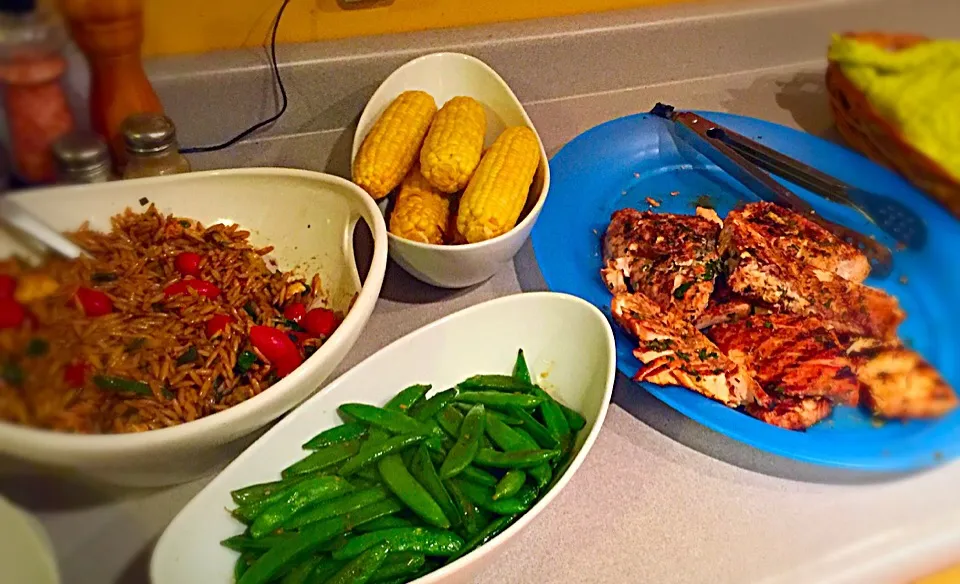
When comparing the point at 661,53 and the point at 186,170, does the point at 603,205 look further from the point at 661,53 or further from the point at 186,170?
the point at 186,170

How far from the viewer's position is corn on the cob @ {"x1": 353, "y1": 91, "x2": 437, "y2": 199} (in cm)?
66

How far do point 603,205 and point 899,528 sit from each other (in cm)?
44

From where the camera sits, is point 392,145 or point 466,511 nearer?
point 466,511

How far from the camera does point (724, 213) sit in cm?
78

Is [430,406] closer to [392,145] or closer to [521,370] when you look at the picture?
[521,370]

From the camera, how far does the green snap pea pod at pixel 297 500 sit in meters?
0.48

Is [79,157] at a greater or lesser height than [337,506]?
greater

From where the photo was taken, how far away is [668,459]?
605 millimetres

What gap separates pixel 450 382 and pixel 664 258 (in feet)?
0.90

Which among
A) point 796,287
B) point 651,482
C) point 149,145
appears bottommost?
point 651,482

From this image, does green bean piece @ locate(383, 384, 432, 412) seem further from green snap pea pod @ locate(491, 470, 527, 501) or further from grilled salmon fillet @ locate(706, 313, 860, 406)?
grilled salmon fillet @ locate(706, 313, 860, 406)

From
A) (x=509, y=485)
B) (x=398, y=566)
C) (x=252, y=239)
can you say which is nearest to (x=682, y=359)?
(x=509, y=485)

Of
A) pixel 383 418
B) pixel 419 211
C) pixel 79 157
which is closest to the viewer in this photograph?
pixel 79 157

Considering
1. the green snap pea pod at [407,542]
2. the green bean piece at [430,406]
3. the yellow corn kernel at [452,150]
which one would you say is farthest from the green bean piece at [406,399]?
the yellow corn kernel at [452,150]
